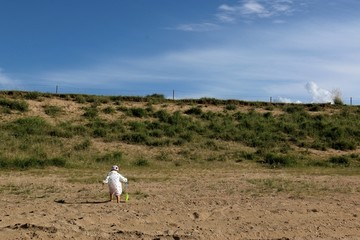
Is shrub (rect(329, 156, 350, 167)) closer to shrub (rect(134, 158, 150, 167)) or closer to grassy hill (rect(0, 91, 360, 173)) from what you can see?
grassy hill (rect(0, 91, 360, 173))

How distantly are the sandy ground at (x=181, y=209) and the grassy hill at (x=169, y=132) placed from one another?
23.5 feet

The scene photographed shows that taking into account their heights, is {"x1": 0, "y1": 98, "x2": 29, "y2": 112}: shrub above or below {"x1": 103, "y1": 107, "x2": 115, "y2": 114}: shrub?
above

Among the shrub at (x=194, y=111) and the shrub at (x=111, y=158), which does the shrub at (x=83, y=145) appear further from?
the shrub at (x=194, y=111)

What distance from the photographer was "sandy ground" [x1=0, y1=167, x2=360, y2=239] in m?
10.2

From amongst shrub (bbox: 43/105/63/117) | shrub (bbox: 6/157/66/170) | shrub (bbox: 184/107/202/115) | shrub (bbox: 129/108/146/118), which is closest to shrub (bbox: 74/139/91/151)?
shrub (bbox: 6/157/66/170)

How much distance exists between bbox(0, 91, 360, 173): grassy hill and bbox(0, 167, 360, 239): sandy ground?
23.5 feet

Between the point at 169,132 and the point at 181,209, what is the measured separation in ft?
73.6

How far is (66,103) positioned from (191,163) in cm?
1598

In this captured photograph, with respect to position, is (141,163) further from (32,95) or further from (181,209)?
(32,95)

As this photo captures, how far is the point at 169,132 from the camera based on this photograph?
1366 inches

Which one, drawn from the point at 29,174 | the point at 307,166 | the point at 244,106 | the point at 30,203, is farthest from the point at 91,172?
the point at 244,106

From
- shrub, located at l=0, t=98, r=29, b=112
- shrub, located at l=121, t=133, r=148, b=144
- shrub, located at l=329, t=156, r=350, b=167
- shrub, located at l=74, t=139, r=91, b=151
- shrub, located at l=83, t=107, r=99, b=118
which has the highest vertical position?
shrub, located at l=0, t=98, r=29, b=112

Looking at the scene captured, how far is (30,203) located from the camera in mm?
13031

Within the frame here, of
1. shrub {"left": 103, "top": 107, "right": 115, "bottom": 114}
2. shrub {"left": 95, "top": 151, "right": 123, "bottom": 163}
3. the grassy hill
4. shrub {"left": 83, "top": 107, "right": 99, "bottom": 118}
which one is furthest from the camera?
shrub {"left": 103, "top": 107, "right": 115, "bottom": 114}
